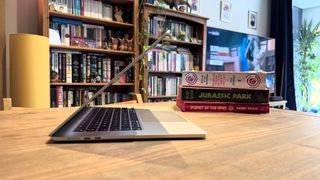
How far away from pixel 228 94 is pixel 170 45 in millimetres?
1808

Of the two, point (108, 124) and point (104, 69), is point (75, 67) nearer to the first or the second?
point (104, 69)

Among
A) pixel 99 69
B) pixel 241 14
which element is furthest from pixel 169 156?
pixel 241 14

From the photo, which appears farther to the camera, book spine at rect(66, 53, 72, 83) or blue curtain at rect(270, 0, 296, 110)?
blue curtain at rect(270, 0, 296, 110)

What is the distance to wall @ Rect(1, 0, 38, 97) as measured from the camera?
192cm

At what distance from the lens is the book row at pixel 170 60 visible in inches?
100

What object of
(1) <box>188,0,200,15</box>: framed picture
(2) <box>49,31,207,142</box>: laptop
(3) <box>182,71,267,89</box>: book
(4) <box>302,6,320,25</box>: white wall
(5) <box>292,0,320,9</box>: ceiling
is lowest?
(2) <box>49,31,207,142</box>: laptop

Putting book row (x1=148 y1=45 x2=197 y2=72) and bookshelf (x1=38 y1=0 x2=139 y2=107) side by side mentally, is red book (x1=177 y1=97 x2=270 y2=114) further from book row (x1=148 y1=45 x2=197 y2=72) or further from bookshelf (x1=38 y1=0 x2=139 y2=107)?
book row (x1=148 y1=45 x2=197 y2=72)

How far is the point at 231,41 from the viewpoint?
3.27m

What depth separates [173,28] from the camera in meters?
2.69

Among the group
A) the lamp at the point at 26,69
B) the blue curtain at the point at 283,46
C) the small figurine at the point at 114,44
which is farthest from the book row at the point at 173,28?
the blue curtain at the point at 283,46

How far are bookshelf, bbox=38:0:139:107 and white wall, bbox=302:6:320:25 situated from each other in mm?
3753

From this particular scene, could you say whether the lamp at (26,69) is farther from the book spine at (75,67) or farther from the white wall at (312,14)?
the white wall at (312,14)

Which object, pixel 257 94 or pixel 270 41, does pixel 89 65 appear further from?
pixel 270 41

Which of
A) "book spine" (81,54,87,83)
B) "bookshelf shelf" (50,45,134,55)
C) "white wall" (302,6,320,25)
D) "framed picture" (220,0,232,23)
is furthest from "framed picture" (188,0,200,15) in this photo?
"white wall" (302,6,320,25)
